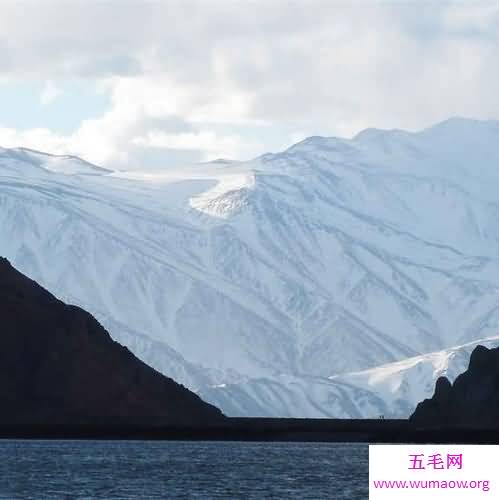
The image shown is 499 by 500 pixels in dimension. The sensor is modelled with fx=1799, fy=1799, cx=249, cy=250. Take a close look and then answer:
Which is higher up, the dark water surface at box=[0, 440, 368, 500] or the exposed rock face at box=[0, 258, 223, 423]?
the exposed rock face at box=[0, 258, 223, 423]

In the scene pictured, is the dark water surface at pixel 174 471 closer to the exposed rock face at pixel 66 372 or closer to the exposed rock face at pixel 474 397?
the exposed rock face at pixel 66 372

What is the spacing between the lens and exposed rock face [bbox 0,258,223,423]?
579 ft

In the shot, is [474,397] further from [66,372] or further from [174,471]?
[174,471]

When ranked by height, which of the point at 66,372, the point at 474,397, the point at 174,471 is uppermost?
the point at 474,397

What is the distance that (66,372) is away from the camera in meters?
180

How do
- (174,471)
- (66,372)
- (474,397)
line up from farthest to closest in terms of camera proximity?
(474,397), (66,372), (174,471)

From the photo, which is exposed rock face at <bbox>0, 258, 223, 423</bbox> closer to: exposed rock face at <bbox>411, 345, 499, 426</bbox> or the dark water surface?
the dark water surface

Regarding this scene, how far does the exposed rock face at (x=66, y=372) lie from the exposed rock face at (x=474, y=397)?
2572cm

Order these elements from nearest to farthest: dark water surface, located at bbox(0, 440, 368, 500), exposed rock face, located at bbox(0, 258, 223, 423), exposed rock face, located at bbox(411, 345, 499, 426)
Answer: dark water surface, located at bbox(0, 440, 368, 500) < exposed rock face, located at bbox(0, 258, 223, 423) < exposed rock face, located at bbox(411, 345, 499, 426)

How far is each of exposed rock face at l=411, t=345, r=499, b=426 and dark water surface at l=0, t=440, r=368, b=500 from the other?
26076mm

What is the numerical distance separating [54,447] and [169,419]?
33267 millimetres

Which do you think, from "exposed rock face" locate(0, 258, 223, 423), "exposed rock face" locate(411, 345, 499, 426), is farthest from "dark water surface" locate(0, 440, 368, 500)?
"exposed rock face" locate(411, 345, 499, 426)

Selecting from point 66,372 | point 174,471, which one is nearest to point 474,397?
point 66,372

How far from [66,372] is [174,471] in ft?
212
